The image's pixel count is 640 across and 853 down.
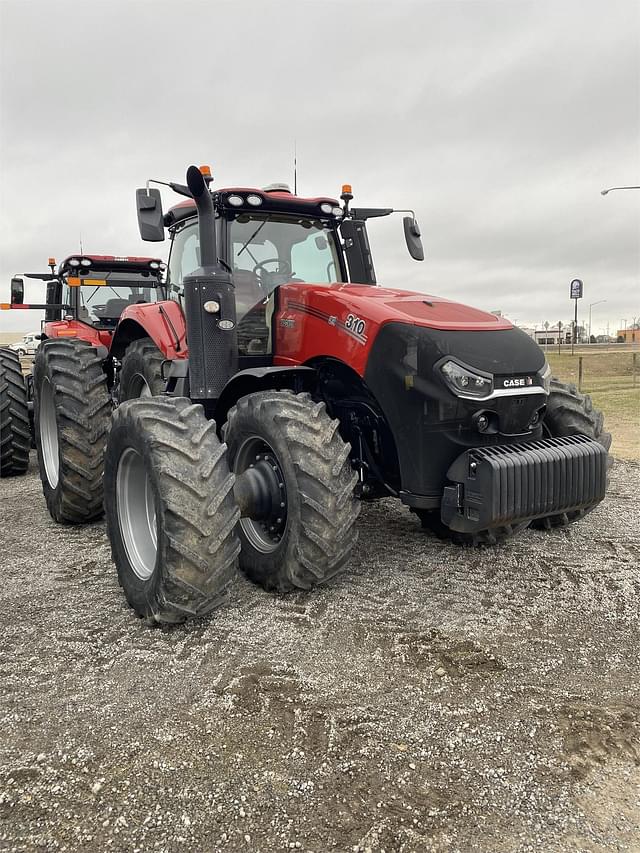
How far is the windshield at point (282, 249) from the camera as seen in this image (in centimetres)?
459

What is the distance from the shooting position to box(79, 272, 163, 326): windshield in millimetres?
8297

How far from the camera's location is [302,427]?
11.6 feet

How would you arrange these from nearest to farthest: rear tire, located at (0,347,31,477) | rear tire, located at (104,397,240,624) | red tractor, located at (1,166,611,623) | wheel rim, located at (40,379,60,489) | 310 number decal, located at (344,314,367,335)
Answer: rear tire, located at (104,397,240,624)
red tractor, located at (1,166,611,623)
310 number decal, located at (344,314,367,335)
wheel rim, located at (40,379,60,489)
rear tire, located at (0,347,31,477)

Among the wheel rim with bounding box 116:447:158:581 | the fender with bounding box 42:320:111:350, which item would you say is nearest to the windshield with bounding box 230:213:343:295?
the wheel rim with bounding box 116:447:158:581

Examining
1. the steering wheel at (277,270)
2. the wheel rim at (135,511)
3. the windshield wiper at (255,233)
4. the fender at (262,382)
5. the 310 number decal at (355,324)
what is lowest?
the wheel rim at (135,511)

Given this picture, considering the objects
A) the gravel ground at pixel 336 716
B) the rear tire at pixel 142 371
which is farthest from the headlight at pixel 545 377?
the rear tire at pixel 142 371

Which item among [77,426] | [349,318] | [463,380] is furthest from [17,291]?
[463,380]

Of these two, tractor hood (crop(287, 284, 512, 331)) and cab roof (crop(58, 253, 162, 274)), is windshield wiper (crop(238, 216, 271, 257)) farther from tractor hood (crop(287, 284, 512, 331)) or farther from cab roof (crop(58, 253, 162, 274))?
cab roof (crop(58, 253, 162, 274))

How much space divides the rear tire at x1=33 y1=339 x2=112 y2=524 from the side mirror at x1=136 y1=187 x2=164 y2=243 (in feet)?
5.53

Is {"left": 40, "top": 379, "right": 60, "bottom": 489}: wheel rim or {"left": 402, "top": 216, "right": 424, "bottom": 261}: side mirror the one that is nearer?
{"left": 402, "top": 216, "right": 424, "bottom": 261}: side mirror

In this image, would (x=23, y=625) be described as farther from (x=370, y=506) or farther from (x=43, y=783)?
(x=370, y=506)

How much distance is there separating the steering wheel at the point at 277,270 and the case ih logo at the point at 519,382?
1982 millimetres

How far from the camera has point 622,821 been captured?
2.04 metres

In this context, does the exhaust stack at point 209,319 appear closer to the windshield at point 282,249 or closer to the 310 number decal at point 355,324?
the windshield at point 282,249
